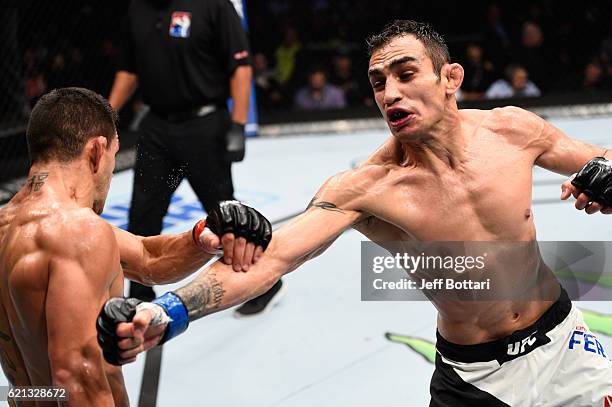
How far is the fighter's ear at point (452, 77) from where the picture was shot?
7.02ft

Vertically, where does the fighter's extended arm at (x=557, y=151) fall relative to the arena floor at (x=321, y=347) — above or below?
above

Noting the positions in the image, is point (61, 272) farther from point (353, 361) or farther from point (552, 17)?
point (552, 17)

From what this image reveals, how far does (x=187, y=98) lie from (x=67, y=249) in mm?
1950

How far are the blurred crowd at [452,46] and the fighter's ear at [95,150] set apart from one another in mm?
5415

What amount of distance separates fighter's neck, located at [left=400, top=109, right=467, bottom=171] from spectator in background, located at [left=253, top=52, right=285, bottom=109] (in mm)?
5558

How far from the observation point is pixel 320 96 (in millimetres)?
7477

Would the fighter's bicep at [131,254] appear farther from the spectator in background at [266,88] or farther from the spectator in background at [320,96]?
the spectator in background at [266,88]

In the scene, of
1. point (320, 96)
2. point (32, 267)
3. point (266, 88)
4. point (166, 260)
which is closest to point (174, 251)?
point (166, 260)

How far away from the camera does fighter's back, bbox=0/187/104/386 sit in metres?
1.68

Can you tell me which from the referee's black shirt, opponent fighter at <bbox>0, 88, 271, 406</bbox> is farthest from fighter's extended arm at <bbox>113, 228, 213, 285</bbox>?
the referee's black shirt

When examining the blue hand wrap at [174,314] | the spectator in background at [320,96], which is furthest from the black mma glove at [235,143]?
the spectator in background at [320,96]

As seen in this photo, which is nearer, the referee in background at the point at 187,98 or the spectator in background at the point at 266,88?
the referee in background at the point at 187,98

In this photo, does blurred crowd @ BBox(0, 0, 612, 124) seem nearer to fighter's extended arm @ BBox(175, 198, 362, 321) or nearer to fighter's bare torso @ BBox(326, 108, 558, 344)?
fighter's bare torso @ BBox(326, 108, 558, 344)

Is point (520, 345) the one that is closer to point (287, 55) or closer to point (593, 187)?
point (593, 187)
